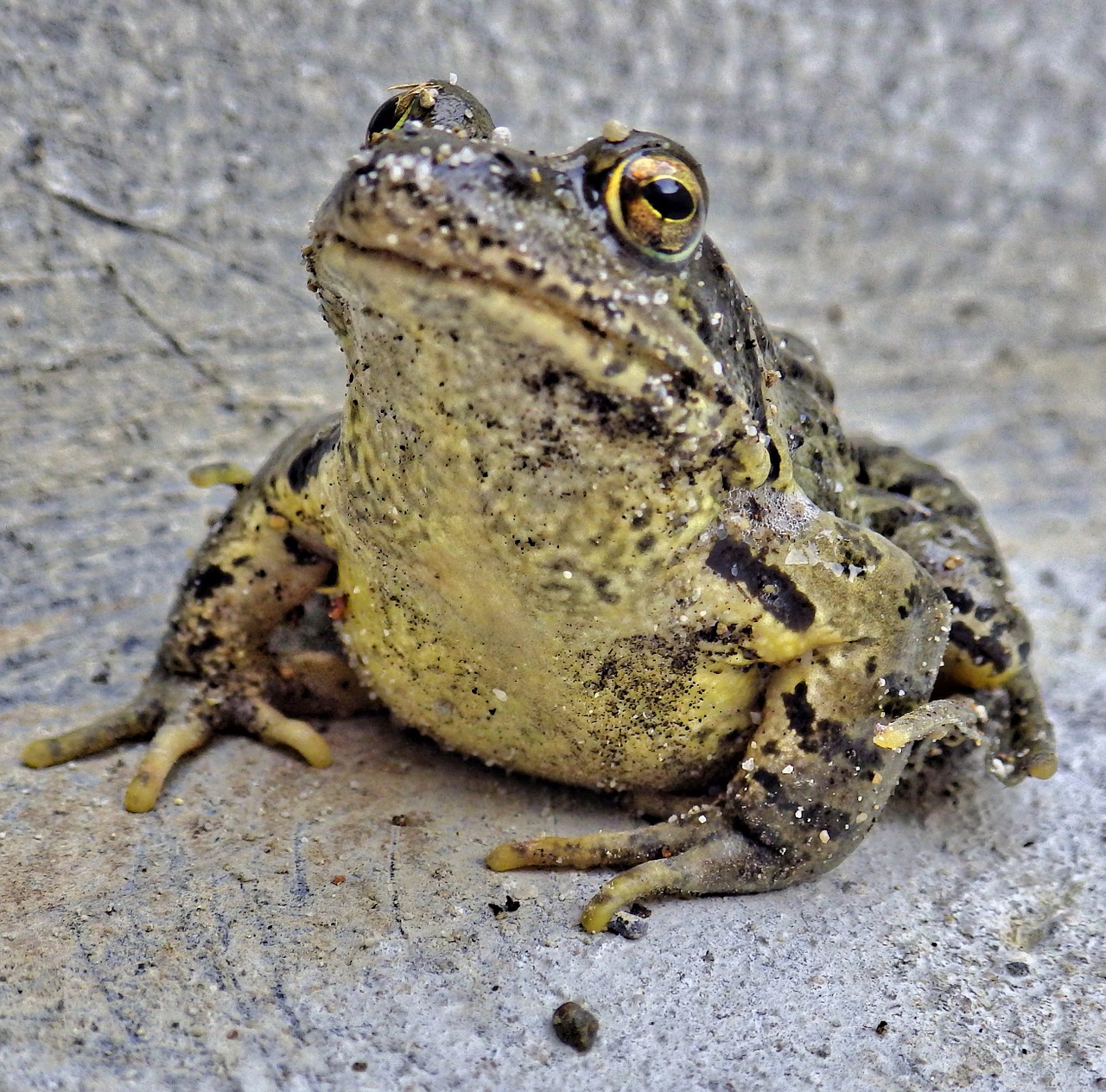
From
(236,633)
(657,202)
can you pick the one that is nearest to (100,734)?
(236,633)

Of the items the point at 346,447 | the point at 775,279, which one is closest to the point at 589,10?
the point at 775,279

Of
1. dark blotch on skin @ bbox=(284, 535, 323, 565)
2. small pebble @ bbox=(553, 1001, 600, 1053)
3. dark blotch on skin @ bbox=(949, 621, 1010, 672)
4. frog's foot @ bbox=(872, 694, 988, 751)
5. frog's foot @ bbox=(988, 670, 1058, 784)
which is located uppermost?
dark blotch on skin @ bbox=(949, 621, 1010, 672)

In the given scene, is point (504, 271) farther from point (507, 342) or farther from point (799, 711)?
point (799, 711)

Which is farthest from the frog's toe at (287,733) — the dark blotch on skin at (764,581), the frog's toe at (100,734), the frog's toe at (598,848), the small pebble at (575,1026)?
the dark blotch on skin at (764,581)

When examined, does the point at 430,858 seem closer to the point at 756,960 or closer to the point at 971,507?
the point at 756,960

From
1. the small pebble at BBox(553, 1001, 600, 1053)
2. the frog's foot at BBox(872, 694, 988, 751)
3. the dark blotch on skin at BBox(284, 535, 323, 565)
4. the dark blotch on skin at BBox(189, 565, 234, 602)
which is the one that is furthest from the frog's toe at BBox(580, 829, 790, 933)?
the dark blotch on skin at BBox(189, 565, 234, 602)

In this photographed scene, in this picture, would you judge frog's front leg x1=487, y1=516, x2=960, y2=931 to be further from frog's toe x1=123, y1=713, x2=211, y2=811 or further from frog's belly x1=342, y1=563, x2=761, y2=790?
frog's toe x1=123, y1=713, x2=211, y2=811
